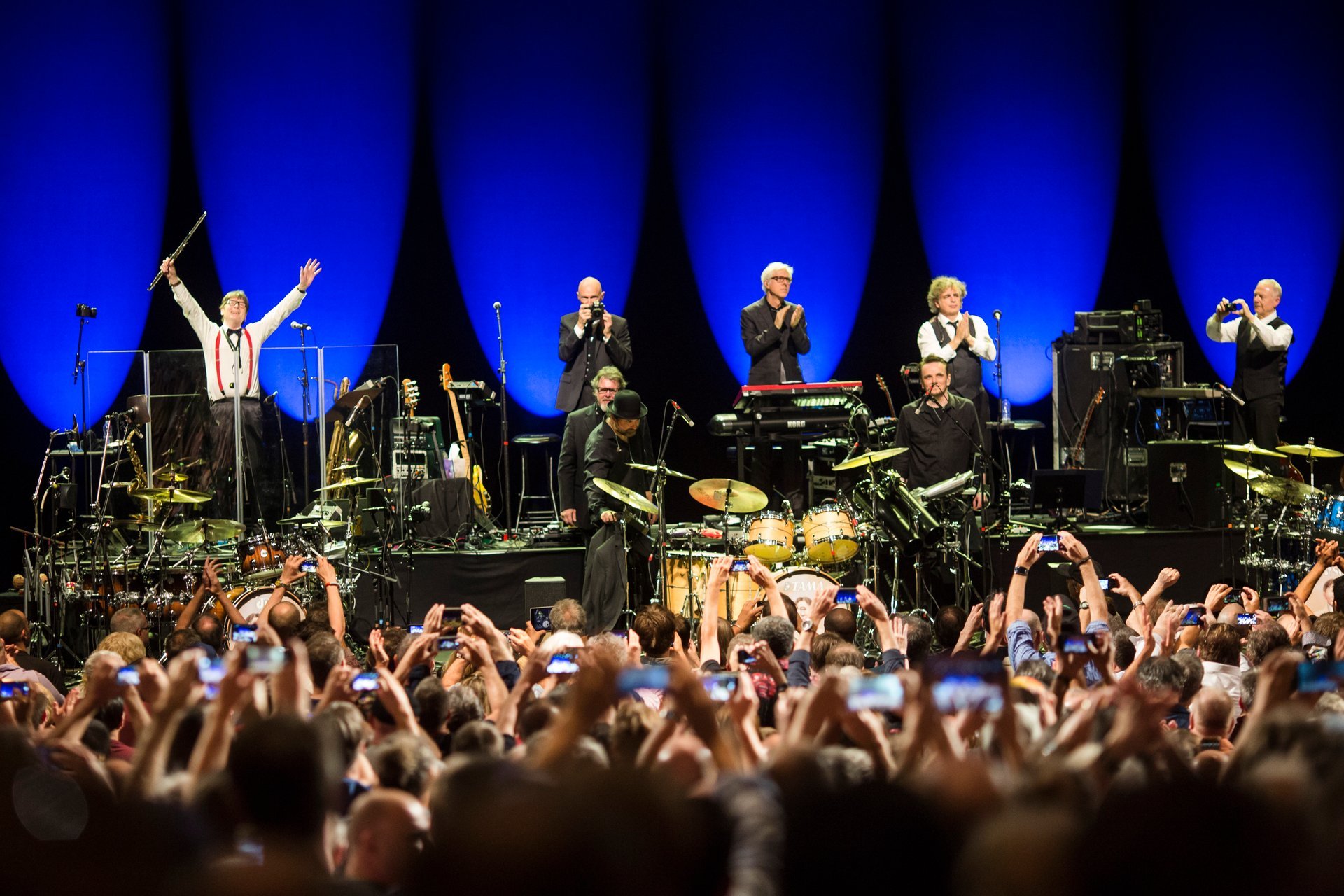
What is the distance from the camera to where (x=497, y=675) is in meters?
4.55

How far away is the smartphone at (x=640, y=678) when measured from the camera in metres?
2.51

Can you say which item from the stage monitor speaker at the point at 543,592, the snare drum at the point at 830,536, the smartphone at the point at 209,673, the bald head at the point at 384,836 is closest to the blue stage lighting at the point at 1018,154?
the snare drum at the point at 830,536

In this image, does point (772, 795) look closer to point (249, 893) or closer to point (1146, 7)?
point (249, 893)

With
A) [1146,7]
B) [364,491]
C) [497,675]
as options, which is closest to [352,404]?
[364,491]

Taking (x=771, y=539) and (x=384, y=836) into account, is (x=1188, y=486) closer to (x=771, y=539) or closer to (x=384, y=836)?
(x=771, y=539)

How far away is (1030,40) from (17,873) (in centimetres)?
1263

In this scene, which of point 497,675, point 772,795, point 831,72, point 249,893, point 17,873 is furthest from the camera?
point 831,72

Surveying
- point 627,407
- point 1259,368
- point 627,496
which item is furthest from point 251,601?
point 1259,368

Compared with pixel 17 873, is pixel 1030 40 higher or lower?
higher

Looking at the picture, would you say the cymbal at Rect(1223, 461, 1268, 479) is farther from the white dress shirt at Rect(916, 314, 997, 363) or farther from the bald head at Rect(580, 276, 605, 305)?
the bald head at Rect(580, 276, 605, 305)

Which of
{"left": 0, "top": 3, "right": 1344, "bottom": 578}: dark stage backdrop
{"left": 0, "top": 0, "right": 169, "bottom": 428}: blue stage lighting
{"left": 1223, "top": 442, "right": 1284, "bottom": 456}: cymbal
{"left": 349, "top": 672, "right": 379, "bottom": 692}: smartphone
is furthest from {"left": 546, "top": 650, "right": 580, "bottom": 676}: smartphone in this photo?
{"left": 0, "top": 0, "right": 169, "bottom": 428}: blue stage lighting

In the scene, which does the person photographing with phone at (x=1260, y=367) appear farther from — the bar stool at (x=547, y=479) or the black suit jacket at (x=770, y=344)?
the bar stool at (x=547, y=479)

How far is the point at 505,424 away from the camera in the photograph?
11430 millimetres

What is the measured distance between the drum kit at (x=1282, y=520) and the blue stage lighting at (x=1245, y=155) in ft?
12.2
